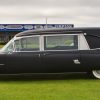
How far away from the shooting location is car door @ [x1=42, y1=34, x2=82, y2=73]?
45.8 ft

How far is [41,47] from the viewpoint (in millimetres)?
14266

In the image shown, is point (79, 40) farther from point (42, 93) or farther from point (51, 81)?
point (42, 93)

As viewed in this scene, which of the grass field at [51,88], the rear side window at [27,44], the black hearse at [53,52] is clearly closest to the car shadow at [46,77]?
the grass field at [51,88]

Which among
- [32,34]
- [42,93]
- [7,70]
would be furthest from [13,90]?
[32,34]

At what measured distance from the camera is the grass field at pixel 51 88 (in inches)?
428

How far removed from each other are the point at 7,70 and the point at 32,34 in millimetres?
1534

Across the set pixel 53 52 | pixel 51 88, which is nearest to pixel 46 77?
pixel 53 52

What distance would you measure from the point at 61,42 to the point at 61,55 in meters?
0.56

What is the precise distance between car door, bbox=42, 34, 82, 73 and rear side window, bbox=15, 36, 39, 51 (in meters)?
0.34

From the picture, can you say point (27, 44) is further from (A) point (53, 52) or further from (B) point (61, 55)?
(B) point (61, 55)

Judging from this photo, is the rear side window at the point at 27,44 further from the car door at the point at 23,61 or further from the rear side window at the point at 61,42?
the rear side window at the point at 61,42

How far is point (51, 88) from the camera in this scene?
12391 mm

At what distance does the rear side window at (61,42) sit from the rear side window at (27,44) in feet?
1.11

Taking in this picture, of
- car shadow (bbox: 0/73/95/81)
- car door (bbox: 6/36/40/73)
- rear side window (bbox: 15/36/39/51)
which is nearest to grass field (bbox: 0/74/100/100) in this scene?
car shadow (bbox: 0/73/95/81)
